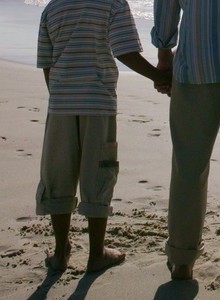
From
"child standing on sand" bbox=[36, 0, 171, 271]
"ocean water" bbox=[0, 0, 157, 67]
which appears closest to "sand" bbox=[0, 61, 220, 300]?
"child standing on sand" bbox=[36, 0, 171, 271]

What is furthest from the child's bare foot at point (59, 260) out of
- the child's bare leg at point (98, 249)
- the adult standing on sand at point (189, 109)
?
the adult standing on sand at point (189, 109)

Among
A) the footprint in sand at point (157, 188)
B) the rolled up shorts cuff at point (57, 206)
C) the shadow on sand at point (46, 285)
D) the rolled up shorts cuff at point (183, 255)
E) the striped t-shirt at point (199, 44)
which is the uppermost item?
the striped t-shirt at point (199, 44)

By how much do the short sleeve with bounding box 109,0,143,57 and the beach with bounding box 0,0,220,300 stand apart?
1.01 m

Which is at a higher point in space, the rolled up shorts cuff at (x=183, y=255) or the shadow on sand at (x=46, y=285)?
the rolled up shorts cuff at (x=183, y=255)

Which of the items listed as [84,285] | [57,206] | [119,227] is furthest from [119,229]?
[84,285]

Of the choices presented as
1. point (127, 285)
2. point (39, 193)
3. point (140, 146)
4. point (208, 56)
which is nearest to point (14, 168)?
point (140, 146)

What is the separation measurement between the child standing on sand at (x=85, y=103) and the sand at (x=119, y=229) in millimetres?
160

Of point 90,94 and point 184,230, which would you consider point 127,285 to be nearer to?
point 184,230

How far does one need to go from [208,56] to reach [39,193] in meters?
1.06

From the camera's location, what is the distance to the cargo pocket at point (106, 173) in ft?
11.8

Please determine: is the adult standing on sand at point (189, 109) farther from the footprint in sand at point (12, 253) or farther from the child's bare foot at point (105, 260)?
the footprint in sand at point (12, 253)

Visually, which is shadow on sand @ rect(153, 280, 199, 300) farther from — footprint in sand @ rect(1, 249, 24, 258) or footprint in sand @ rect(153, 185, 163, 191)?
footprint in sand @ rect(153, 185, 163, 191)

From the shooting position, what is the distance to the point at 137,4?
67.0 ft

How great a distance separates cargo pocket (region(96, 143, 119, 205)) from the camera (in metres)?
3.58
